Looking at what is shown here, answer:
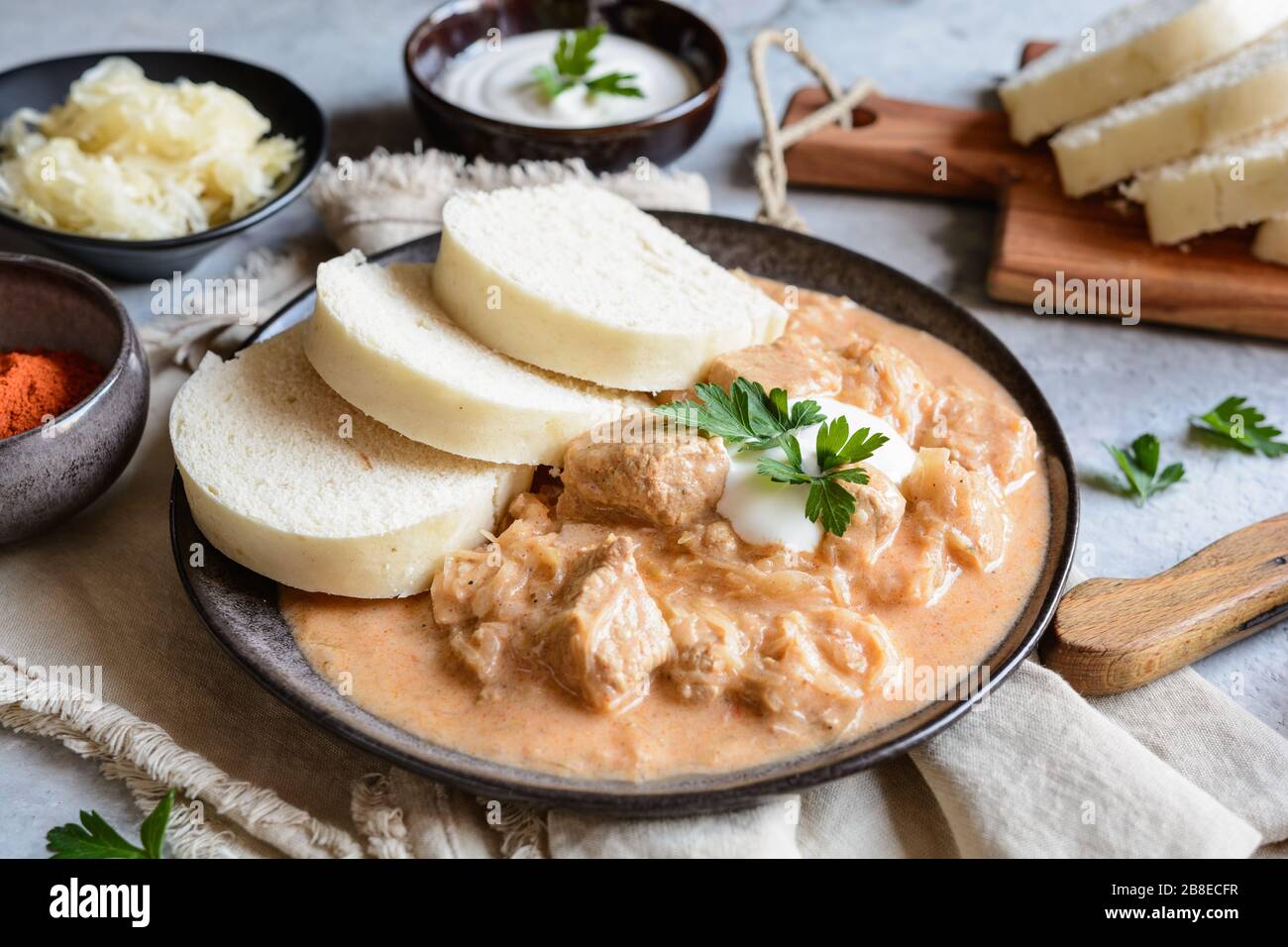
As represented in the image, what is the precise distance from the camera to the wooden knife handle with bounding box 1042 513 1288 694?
382 cm

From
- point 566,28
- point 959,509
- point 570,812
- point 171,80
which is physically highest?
point 566,28

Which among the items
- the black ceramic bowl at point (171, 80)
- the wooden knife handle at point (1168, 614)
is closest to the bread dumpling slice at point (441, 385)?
the black ceramic bowl at point (171, 80)

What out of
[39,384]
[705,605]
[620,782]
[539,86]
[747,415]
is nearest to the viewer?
[620,782]

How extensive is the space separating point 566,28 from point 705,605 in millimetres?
4598

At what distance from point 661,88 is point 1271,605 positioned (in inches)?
166

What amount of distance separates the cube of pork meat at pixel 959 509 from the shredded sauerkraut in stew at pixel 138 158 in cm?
348

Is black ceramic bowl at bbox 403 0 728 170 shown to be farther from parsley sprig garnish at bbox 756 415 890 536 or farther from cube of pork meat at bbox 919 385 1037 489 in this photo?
parsley sprig garnish at bbox 756 415 890 536

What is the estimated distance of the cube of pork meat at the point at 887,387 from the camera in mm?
4387

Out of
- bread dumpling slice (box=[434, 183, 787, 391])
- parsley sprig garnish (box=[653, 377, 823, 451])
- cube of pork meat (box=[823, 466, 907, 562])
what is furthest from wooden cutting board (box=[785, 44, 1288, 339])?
cube of pork meat (box=[823, 466, 907, 562])

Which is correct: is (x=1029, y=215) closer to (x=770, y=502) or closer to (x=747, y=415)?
(x=747, y=415)

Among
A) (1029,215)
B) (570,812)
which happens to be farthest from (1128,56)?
(570,812)

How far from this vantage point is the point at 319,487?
391 centimetres

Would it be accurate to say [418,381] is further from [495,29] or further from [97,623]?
[495,29]

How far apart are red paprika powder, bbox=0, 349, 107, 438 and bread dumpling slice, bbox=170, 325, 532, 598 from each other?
1.56 feet
